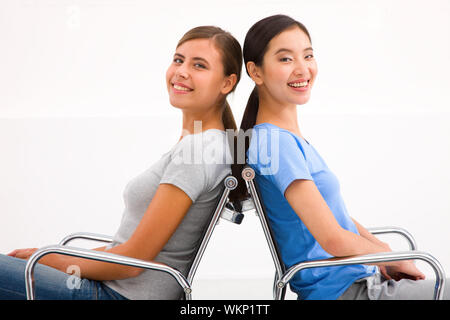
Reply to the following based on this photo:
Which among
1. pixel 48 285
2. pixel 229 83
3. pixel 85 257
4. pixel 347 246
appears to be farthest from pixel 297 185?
pixel 48 285

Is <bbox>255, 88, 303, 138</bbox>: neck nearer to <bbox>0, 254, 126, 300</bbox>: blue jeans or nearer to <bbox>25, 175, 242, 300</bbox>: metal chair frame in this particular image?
<bbox>25, 175, 242, 300</bbox>: metal chair frame

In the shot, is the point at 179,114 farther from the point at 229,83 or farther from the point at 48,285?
the point at 48,285

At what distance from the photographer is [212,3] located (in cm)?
305

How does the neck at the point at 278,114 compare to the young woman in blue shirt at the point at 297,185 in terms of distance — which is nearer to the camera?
the young woman in blue shirt at the point at 297,185

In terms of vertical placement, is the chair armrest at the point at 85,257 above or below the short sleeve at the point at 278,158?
below

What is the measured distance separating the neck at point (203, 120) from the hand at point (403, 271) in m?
0.76

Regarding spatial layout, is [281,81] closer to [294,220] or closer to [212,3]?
[294,220]

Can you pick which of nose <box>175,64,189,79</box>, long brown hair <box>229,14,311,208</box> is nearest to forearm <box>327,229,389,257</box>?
long brown hair <box>229,14,311,208</box>

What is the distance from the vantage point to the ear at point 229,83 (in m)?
1.65

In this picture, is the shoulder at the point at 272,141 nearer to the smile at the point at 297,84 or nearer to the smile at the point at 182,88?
the smile at the point at 297,84

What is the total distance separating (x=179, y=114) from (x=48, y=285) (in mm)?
2110

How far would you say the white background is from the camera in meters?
3.15

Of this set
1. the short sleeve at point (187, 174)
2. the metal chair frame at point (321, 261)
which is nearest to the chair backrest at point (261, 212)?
the metal chair frame at point (321, 261)
